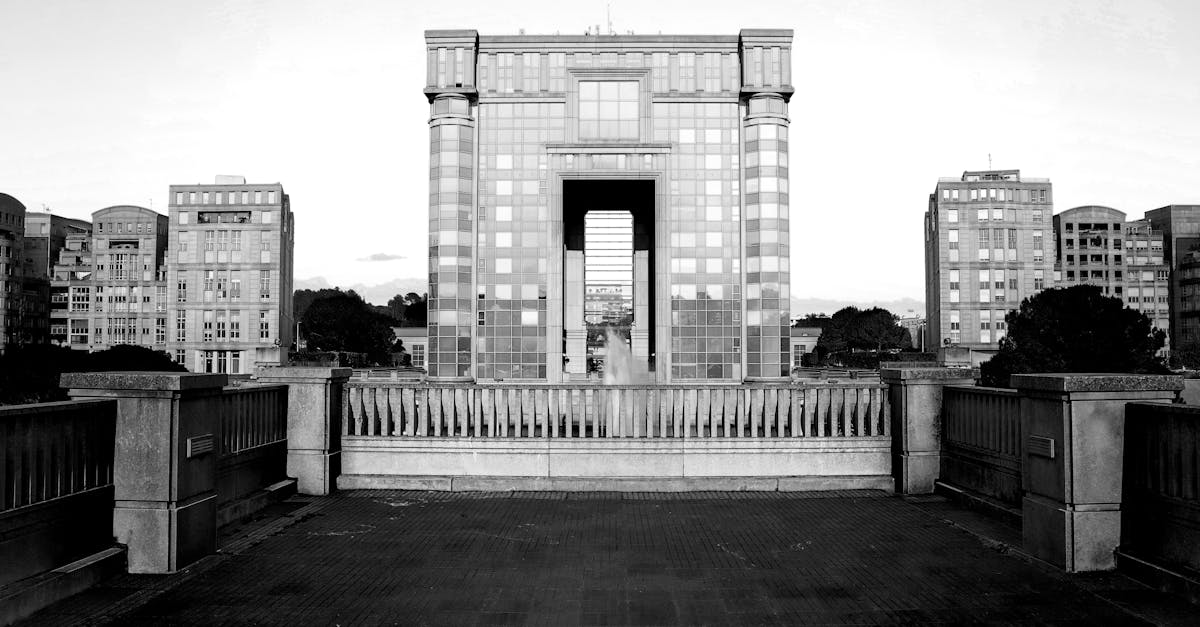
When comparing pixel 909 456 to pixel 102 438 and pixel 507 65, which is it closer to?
pixel 102 438

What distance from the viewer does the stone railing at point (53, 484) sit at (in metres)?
7.27

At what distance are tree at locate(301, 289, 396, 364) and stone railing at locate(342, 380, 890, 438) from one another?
109m

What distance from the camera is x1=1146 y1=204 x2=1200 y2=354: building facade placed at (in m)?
156

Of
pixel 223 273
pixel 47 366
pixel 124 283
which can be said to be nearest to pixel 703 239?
pixel 47 366

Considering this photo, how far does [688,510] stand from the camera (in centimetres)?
1217

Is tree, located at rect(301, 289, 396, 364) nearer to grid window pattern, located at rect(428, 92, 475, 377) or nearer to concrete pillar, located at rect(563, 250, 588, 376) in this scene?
concrete pillar, located at rect(563, 250, 588, 376)

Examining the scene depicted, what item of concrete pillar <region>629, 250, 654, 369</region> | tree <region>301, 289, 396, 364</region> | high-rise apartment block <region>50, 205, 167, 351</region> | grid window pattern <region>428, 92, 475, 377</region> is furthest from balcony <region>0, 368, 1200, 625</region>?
high-rise apartment block <region>50, 205, 167, 351</region>

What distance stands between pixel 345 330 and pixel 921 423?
11390 centimetres

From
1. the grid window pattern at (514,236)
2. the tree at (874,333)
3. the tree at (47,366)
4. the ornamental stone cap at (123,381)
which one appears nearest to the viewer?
the ornamental stone cap at (123,381)

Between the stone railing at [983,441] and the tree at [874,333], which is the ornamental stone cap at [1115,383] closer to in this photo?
the stone railing at [983,441]

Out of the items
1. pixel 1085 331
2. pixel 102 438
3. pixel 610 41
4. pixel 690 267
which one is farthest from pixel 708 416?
pixel 1085 331

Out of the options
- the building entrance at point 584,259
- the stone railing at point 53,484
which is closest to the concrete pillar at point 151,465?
the stone railing at point 53,484

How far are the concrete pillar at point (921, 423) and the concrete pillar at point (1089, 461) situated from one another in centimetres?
476

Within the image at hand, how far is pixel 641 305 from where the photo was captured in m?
60.8
